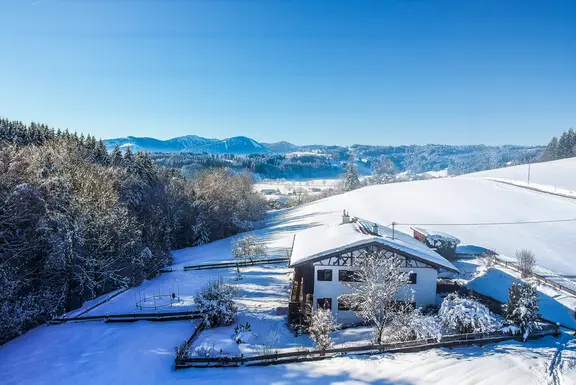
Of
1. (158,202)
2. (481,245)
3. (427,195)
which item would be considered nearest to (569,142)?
(427,195)

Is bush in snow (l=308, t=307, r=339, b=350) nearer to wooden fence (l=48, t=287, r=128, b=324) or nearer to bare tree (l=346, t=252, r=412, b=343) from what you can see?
bare tree (l=346, t=252, r=412, b=343)

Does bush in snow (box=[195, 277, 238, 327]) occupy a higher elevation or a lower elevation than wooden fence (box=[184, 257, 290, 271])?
higher

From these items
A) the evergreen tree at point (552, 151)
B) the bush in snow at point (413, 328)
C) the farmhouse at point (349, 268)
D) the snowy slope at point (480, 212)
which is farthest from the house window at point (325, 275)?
the evergreen tree at point (552, 151)

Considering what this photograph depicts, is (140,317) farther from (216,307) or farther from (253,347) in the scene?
(253,347)

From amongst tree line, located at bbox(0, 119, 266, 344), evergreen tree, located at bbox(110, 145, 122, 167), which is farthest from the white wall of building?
evergreen tree, located at bbox(110, 145, 122, 167)

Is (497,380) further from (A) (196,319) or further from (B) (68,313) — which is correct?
(B) (68,313)

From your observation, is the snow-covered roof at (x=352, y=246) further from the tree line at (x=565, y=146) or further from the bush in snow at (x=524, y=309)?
the tree line at (x=565, y=146)
